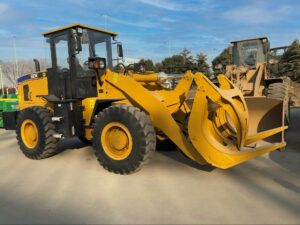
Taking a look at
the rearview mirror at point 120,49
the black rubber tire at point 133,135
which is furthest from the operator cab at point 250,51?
the black rubber tire at point 133,135

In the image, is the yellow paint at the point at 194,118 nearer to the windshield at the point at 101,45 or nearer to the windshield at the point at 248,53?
the windshield at the point at 101,45

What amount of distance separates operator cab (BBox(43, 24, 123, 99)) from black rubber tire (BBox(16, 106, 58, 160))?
57 cm

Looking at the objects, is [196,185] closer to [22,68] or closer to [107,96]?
[107,96]

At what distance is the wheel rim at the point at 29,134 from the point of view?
6945 millimetres

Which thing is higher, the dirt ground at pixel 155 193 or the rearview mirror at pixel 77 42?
the rearview mirror at pixel 77 42

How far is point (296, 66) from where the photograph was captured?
29.0 meters

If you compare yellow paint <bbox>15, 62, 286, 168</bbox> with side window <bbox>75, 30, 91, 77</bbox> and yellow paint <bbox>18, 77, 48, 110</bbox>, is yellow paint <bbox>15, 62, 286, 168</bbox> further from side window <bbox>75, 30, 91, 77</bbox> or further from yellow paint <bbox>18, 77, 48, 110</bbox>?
yellow paint <bbox>18, 77, 48, 110</bbox>

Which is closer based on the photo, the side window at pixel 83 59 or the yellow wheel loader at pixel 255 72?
the side window at pixel 83 59

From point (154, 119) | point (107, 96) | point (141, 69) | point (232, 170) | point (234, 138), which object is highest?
point (141, 69)

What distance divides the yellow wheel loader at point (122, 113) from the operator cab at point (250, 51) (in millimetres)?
5393

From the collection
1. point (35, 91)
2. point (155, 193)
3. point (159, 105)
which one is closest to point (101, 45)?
point (35, 91)

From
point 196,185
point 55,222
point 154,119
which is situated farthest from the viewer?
point 154,119

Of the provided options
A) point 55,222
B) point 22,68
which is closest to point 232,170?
point 55,222

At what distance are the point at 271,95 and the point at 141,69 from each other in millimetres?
3801
